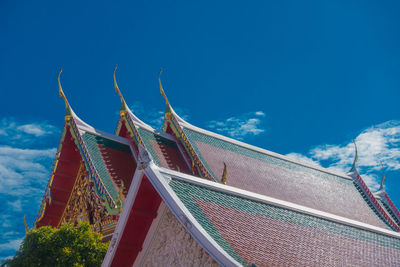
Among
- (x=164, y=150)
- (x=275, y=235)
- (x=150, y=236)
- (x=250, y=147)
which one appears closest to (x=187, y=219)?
(x=150, y=236)

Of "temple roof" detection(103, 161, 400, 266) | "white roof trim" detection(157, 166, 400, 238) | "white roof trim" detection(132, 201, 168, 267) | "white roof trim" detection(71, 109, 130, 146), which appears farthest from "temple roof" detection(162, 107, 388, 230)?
"white roof trim" detection(132, 201, 168, 267)

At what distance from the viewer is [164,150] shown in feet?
40.8

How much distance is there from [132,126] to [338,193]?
6.77m

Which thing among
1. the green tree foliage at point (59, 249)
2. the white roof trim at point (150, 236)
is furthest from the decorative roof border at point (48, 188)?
the white roof trim at point (150, 236)

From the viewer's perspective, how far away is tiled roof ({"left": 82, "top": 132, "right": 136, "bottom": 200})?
34.3 ft

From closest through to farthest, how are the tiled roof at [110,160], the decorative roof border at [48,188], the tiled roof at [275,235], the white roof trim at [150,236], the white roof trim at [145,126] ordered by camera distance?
the tiled roof at [275,235], the white roof trim at [150,236], the tiled roof at [110,160], the decorative roof border at [48,188], the white roof trim at [145,126]

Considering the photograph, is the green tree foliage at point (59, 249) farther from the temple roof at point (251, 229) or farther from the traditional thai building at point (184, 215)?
the temple roof at point (251, 229)

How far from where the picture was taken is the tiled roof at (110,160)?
1045 centimetres

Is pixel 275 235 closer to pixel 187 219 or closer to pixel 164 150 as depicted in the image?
pixel 187 219

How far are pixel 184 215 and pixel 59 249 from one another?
3547 mm

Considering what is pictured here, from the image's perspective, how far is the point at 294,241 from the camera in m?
5.09

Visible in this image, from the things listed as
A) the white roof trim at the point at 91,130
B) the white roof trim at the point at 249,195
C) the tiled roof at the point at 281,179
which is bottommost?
the white roof trim at the point at 249,195

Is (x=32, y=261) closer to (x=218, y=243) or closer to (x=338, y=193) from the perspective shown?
(x=218, y=243)

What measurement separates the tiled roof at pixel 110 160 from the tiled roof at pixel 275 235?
5038mm
